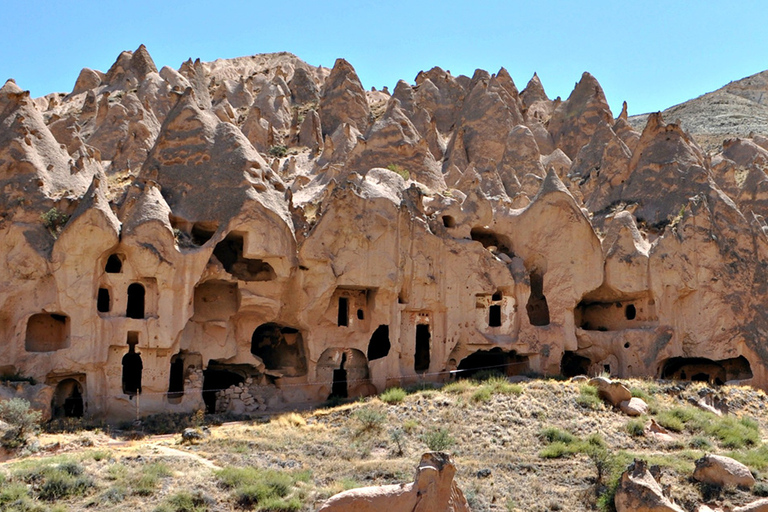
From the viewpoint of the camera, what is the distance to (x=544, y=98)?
67.2 metres

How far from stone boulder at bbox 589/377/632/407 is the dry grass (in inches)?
21.9

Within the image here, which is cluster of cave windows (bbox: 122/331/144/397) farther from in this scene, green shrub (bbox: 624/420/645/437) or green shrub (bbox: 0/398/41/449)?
green shrub (bbox: 624/420/645/437)

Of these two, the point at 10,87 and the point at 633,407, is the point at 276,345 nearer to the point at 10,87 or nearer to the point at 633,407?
the point at 633,407

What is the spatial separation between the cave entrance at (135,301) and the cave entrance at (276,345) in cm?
463

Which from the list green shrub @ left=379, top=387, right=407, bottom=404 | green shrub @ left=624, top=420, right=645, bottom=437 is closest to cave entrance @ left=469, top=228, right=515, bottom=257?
green shrub @ left=379, top=387, right=407, bottom=404

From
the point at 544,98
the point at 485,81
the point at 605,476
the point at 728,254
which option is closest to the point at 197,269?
the point at 605,476

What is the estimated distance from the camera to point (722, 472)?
20750 millimetres

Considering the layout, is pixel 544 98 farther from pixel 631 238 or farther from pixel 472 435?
pixel 472 435

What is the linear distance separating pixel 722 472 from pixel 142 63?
49471 mm

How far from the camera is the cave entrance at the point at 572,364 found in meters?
34.3

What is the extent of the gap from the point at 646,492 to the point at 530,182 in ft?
85.7

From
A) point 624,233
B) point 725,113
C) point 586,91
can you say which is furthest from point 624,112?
point 725,113

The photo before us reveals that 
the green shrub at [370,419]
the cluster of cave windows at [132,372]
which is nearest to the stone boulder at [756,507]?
the green shrub at [370,419]

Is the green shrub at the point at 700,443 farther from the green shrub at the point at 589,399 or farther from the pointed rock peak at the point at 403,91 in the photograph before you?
the pointed rock peak at the point at 403,91
